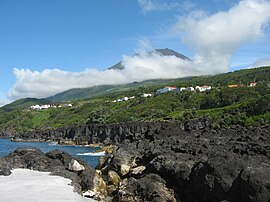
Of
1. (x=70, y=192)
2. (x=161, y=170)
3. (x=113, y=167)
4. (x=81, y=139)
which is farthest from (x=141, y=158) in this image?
(x=81, y=139)

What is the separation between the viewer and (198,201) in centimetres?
2395

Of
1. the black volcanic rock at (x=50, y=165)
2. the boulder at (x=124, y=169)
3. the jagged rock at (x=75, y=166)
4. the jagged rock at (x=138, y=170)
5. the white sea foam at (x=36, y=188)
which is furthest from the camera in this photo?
the boulder at (x=124, y=169)

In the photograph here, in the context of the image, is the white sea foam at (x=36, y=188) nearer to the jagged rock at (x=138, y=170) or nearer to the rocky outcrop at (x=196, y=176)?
the rocky outcrop at (x=196, y=176)

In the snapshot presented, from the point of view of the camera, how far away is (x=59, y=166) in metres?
32.0

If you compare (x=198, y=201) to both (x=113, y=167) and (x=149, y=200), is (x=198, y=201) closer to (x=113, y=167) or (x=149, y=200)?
(x=149, y=200)

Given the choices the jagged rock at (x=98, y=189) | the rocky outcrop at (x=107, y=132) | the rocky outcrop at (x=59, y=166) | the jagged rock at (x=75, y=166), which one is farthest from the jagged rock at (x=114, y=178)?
the rocky outcrop at (x=107, y=132)

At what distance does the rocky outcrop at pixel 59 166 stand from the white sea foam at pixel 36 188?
1.08 metres

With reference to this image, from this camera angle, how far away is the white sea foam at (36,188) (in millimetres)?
21719

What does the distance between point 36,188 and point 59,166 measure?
A: 8.06 meters

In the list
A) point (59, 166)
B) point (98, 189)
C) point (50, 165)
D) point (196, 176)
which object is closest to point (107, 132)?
point (50, 165)

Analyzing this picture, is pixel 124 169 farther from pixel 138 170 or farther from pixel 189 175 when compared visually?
pixel 189 175

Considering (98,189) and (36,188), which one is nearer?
(36,188)

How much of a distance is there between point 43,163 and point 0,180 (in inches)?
270

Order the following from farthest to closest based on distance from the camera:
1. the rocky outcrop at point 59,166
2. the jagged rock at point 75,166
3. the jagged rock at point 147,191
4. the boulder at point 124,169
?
the boulder at point 124,169, the jagged rock at point 75,166, the rocky outcrop at point 59,166, the jagged rock at point 147,191
